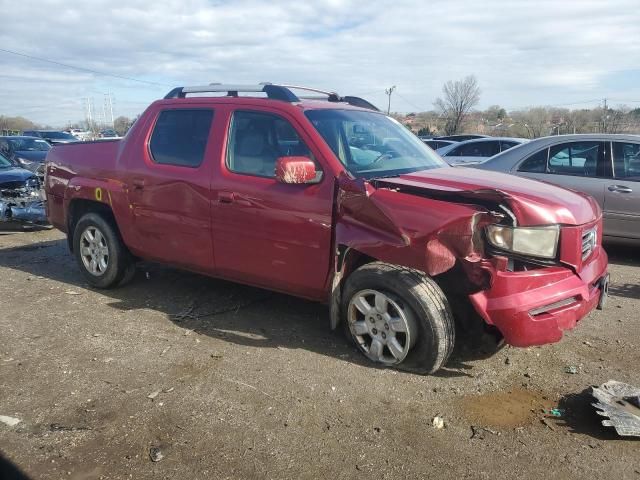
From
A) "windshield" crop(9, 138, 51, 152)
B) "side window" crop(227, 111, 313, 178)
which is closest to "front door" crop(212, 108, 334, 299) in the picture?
"side window" crop(227, 111, 313, 178)

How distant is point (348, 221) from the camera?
12.5 feet

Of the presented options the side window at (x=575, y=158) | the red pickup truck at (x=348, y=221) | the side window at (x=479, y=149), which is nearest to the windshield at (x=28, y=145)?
the side window at (x=479, y=149)

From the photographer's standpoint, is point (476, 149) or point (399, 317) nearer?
point (399, 317)

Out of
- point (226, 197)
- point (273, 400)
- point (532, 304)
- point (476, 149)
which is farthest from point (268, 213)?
point (476, 149)

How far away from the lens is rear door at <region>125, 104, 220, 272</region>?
181 inches

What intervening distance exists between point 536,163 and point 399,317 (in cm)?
439

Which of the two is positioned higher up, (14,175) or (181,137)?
(181,137)

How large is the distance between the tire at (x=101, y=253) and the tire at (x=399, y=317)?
2655 millimetres

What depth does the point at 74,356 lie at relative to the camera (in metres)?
4.06

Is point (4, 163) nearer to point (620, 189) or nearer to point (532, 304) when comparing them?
point (532, 304)

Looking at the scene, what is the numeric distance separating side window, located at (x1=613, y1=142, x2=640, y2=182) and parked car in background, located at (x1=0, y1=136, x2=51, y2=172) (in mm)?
13375

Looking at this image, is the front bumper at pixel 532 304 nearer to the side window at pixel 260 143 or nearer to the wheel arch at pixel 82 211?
the side window at pixel 260 143

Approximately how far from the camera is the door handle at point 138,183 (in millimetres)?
4992

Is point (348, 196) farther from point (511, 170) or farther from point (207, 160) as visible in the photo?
point (511, 170)
